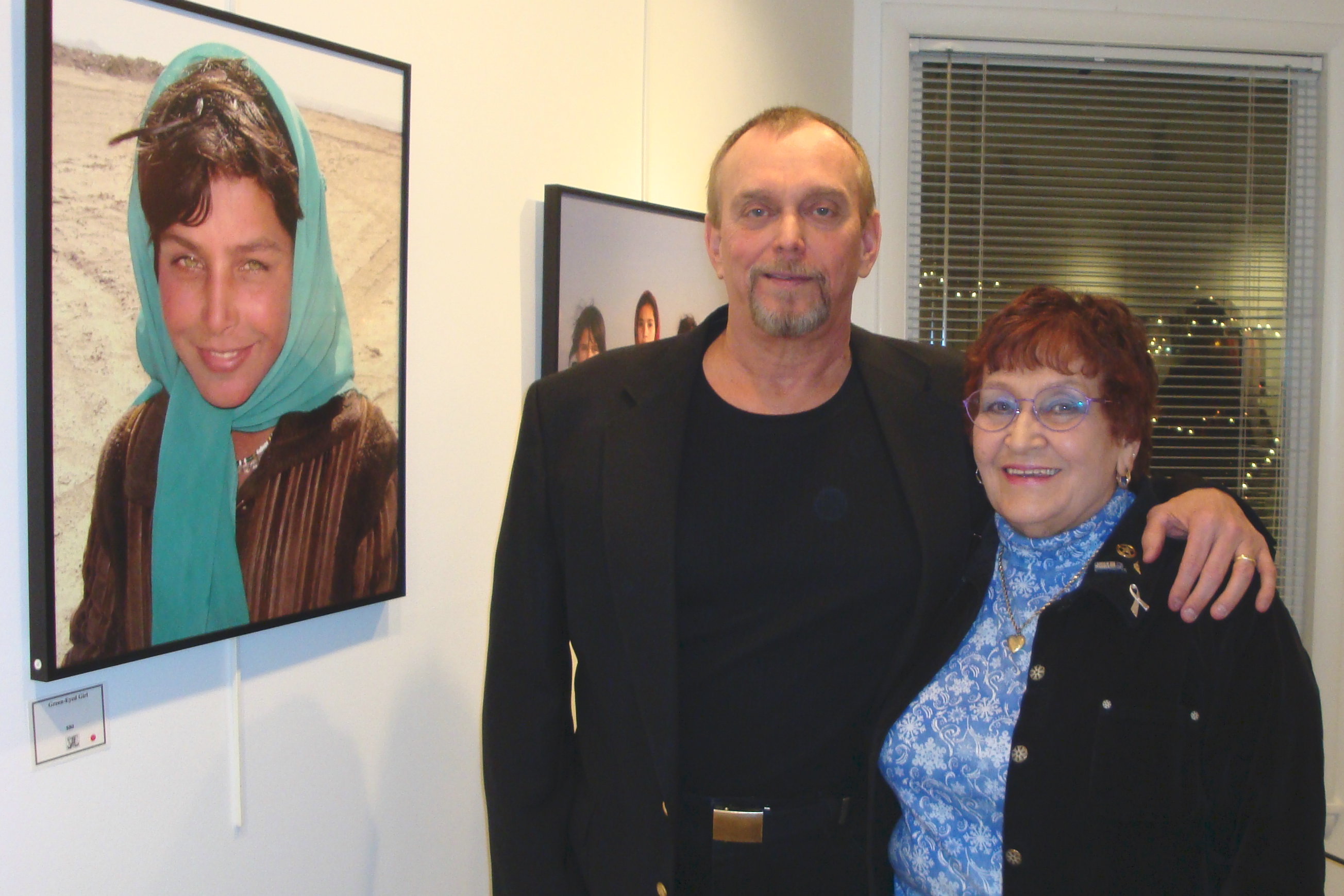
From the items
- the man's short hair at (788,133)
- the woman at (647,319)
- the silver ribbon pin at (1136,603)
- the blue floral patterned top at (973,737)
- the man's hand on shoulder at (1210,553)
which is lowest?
the blue floral patterned top at (973,737)

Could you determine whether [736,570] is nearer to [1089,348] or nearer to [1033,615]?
[1033,615]

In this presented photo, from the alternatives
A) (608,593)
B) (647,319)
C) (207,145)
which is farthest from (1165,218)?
(207,145)

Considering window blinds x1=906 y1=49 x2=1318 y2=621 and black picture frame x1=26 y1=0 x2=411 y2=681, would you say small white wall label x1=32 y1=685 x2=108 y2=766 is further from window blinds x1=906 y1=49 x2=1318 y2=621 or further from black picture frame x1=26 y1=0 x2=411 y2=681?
window blinds x1=906 y1=49 x2=1318 y2=621

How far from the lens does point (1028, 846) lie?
1.31 m

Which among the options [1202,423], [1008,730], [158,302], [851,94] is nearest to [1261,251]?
[1202,423]

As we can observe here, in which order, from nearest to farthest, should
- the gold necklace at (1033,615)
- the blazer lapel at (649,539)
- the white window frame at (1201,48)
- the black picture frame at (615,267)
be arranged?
the gold necklace at (1033,615) → the blazer lapel at (649,539) → the black picture frame at (615,267) → the white window frame at (1201,48)

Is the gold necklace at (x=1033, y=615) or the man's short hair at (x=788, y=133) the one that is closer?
the gold necklace at (x=1033, y=615)

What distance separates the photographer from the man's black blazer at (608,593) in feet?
5.08

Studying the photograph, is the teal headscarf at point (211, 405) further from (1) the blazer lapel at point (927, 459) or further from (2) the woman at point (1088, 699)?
(2) the woman at point (1088, 699)

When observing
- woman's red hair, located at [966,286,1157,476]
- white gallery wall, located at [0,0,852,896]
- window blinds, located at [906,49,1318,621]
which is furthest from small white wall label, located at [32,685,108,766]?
window blinds, located at [906,49,1318,621]

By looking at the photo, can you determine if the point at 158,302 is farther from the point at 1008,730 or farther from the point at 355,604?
the point at 1008,730

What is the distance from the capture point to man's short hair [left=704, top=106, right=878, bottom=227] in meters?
1.70

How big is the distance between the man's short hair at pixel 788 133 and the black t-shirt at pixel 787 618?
1.52 ft

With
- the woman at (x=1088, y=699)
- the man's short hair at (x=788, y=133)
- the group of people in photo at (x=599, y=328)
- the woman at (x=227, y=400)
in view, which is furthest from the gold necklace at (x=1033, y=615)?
the woman at (x=227, y=400)
